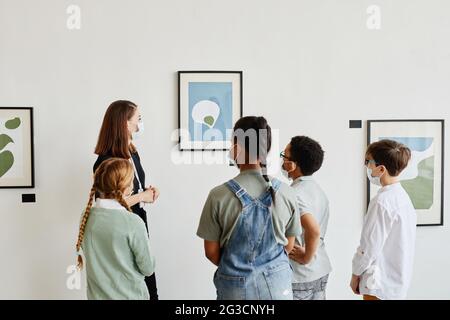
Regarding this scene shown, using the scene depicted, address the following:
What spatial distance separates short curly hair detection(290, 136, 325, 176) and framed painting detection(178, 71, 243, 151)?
944 mm

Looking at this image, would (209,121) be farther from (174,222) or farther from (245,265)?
(245,265)

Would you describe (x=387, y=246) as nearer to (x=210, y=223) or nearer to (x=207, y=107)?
(x=210, y=223)

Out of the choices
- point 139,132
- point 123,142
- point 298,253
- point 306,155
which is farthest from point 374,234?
point 139,132

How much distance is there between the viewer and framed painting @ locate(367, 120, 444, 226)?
3.34 meters

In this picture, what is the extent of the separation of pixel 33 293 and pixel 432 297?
107 inches

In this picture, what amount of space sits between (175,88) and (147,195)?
0.84 meters

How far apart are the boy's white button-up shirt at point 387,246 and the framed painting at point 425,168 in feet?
3.56

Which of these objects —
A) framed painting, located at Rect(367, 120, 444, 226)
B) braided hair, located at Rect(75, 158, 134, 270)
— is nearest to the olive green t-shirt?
braided hair, located at Rect(75, 158, 134, 270)

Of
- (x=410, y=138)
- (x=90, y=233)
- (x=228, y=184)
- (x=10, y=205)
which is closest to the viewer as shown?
(x=228, y=184)

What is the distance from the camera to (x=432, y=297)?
3.39m

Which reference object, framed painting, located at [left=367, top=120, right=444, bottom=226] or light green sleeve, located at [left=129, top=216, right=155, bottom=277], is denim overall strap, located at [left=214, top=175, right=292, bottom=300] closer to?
light green sleeve, located at [left=129, top=216, right=155, bottom=277]

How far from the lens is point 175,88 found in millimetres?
3148

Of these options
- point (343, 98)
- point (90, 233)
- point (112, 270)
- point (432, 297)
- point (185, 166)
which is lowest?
point (432, 297)

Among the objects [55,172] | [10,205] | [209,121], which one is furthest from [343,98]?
[10,205]
